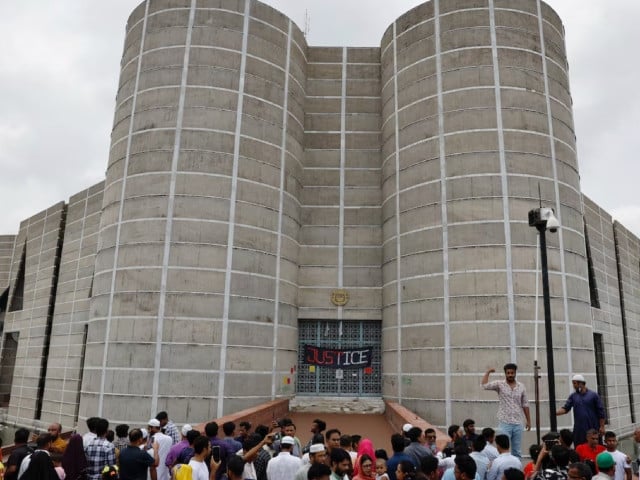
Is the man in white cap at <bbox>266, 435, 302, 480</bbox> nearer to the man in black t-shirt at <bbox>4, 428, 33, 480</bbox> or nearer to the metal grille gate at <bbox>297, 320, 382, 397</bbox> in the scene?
the man in black t-shirt at <bbox>4, 428, 33, 480</bbox>

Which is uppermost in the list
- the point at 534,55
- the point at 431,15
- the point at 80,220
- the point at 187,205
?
the point at 431,15

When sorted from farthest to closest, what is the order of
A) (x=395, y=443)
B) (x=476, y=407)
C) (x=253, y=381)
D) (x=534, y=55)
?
1. (x=534, y=55)
2. (x=253, y=381)
3. (x=476, y=407)
4. (x=395, y=443)

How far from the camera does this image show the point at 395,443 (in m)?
7.96

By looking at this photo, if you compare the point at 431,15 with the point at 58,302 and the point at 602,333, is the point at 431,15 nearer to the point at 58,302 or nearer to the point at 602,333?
the point at 602,333

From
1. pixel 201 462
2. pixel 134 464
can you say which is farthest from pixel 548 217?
pixel 134 464

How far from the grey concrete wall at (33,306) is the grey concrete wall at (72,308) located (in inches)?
62.0

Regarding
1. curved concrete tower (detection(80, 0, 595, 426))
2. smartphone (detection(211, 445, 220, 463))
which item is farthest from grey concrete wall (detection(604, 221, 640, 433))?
smartphone (detection(211, 445, 220, 463))

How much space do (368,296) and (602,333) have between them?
59.0 ft

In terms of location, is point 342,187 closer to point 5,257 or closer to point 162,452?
point 162,452

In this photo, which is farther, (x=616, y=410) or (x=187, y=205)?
(x=616, y=410)

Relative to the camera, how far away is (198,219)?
84.4ft

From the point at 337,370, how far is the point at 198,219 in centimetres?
1116

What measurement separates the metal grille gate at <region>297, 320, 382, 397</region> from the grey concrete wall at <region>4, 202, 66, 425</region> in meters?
24.0

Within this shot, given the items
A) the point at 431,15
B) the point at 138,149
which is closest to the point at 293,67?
the point at 431,15
